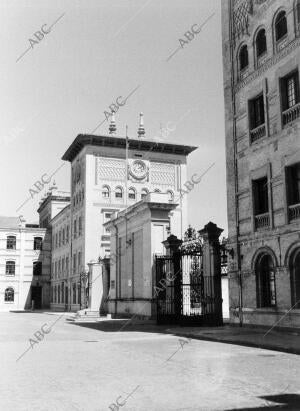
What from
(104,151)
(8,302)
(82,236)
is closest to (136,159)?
(104,151)

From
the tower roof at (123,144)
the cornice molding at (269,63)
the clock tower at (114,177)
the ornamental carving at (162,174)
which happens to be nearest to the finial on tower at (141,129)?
the clock tower at (114,177)

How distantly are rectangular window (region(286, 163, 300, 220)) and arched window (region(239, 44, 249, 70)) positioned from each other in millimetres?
6259

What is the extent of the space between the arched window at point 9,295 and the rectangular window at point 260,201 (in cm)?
5241

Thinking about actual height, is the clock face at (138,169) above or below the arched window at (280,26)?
above

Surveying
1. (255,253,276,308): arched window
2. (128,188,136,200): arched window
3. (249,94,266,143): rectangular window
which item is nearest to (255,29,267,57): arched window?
(249,94,266,143): rectangular window

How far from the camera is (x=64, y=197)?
71688 millimetres

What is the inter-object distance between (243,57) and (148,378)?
1750 centimetres

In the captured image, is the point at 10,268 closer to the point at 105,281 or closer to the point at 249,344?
the point at 105,281

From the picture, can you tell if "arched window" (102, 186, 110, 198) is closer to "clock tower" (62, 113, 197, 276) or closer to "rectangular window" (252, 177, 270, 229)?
"clock tower" (62, 113, 197, 276)

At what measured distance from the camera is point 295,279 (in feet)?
60.5

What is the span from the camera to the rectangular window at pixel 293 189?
1873 cm

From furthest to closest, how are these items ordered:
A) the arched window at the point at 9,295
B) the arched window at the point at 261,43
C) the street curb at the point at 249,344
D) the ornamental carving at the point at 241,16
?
the arched window at the point at 9,295 < the ornamental carving at the point at 241,16 < the arched window at the point at 261,43 < the street curb at the point at 249,344

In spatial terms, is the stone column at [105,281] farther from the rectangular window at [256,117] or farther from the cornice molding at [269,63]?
the cornice molding at [269,63]

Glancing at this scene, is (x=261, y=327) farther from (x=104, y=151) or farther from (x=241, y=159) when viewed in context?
(x=104, y=151)
